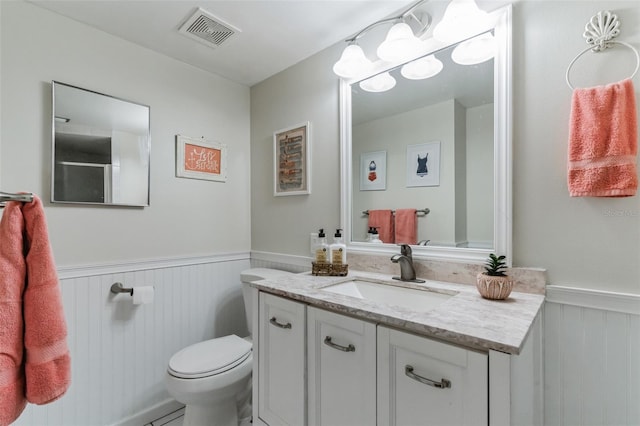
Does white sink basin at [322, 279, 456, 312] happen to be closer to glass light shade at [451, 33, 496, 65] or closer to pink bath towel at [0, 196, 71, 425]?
pink bath towel at [0, 196, 71, 425]

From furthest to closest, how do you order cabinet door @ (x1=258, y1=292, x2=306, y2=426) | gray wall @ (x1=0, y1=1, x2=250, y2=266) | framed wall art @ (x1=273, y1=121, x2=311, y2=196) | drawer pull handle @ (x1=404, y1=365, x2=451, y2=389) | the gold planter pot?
framed wall art @ (x1=273, y1=121, x2=311, y2=196)
gray wall @ (x1=0, y1=1, x2=250, y2=266)
cabinet door @ (x1=258, y1=292, x2=306, y2=426)
the gold planter pot
drawer pull handle @ (x1=404, y1=365, x2=451, y2=389)

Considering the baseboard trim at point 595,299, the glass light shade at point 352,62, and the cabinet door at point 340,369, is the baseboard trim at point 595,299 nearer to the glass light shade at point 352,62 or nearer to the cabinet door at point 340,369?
the cabinet door at point 340,369

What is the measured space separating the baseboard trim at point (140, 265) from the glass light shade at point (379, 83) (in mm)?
1470

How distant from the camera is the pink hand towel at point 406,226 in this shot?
57.6 inches

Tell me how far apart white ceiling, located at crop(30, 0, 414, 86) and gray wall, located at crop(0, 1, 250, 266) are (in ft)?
0.36

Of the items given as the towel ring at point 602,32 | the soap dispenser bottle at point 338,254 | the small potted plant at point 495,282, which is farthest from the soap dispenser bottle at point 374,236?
the towel ring at point 602,32

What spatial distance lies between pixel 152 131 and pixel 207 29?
0.68 meters

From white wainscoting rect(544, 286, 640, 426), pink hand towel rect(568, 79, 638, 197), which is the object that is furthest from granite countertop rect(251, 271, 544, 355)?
pink hand towel rect(568, 79, 638, 197)

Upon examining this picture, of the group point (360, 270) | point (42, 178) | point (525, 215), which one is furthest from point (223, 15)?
point (525, 215)

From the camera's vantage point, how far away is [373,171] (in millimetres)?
1617

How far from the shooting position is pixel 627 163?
35.6 inches

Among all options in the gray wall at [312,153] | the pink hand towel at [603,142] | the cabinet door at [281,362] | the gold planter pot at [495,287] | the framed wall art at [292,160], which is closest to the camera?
the pink hand towel at [603,142]

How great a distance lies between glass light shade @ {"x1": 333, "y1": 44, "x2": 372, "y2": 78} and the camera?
5.00 feet

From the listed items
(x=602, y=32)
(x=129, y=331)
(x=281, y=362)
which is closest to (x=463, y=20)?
(x=602, y=32)
